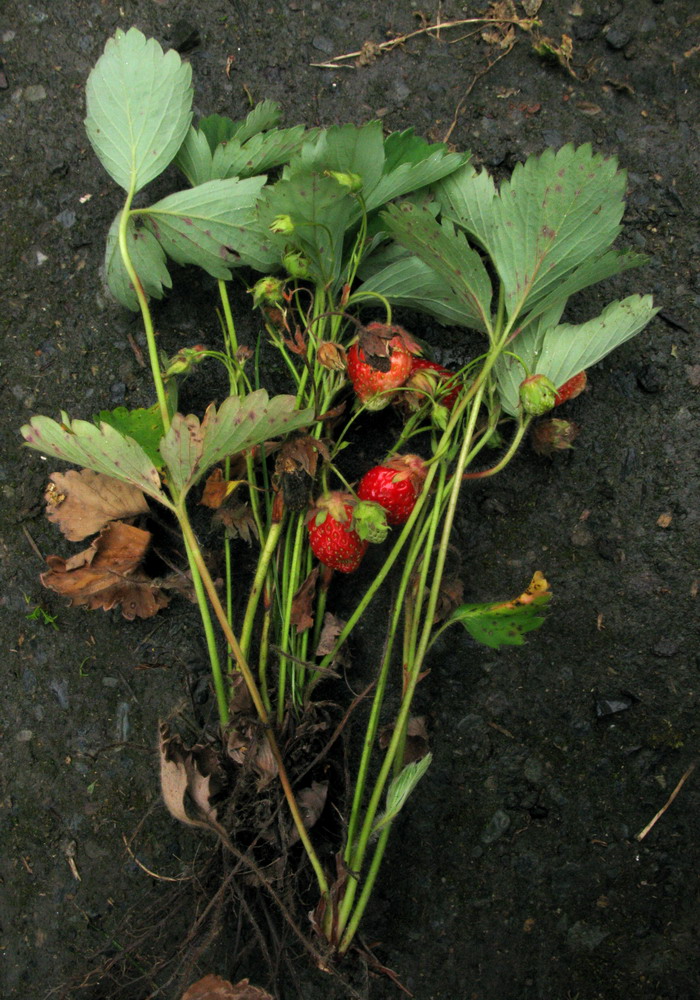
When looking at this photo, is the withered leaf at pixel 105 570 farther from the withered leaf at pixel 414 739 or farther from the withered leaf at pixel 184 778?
the withered leaf at pixel 414 739

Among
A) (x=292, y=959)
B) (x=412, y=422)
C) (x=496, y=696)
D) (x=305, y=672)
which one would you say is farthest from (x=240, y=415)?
(x=292, y=959)

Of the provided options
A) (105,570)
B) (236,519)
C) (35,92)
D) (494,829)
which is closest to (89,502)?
(105,570)

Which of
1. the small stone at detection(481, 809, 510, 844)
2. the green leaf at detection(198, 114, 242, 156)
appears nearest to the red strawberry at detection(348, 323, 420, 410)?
the green leaf at detection(198, 114, 242, 156)

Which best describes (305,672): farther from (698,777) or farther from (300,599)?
(698,777)

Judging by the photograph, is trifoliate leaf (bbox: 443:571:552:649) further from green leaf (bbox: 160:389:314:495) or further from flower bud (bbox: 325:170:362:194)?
flower bud (bbox: 325:170:362:194)

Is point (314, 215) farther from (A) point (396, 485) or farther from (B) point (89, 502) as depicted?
(B) point (89, 502)
